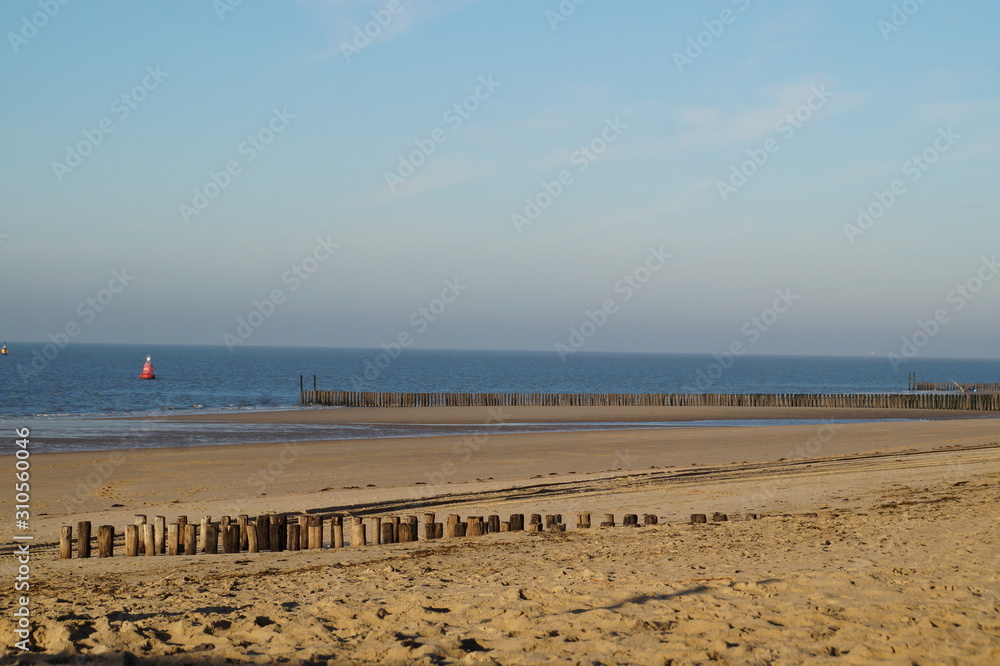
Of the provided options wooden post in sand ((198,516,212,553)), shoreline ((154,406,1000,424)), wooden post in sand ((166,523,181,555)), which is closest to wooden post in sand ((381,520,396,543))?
wooden post in sand ((198,516,212,553))

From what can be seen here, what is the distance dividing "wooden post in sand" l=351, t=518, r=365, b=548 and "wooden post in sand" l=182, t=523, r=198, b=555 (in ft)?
6.25

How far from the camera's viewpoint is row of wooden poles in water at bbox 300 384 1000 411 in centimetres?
5750

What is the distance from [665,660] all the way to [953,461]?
672 inches

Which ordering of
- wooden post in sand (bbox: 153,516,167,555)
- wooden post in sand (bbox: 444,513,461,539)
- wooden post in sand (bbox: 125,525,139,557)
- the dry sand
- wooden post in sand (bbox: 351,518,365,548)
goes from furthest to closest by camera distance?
wooden post in sand (bbox: 444,513,461,539)
wooden post in sand (bbox: 351,518,365,548)
wooden post in sand (bbox: 153,516,167,555)
wooden post in sand (bbox: 125,525,139,557)
the dry sand

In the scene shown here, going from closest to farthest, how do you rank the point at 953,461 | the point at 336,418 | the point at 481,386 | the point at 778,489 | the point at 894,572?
1. the point at 894,572
2. the point at 778,489
3. the point at 953,461
4. the point at 336,418
5. the point at 481,386

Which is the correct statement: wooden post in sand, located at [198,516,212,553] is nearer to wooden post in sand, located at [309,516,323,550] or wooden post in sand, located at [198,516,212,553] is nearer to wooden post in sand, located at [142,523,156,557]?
wooden post in sand, located at [142,523,156,557]

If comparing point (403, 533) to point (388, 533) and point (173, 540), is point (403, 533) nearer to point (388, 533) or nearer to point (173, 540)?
point (388, 533)

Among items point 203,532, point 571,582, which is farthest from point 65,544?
point 571,582

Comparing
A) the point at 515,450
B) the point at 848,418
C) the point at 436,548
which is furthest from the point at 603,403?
the point at 436,548

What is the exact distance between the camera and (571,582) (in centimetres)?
798

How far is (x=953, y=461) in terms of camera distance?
20.0 meters

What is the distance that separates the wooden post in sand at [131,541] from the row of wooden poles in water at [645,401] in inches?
1817

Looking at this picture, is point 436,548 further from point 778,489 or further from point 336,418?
point 336,418

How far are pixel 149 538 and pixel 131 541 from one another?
0.20m
